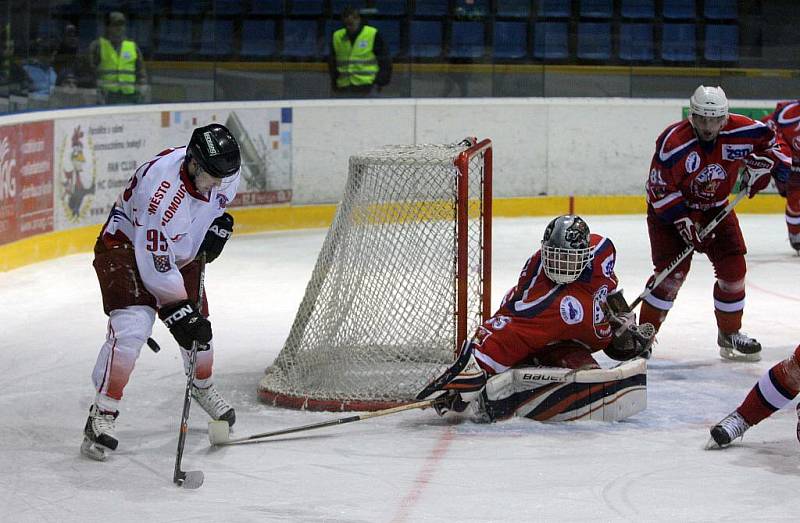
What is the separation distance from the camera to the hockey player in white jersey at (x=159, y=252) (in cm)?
376

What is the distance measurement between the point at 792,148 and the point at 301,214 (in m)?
3.19

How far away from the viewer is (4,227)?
689 centimetres

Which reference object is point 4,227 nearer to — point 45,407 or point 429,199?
point 45,407

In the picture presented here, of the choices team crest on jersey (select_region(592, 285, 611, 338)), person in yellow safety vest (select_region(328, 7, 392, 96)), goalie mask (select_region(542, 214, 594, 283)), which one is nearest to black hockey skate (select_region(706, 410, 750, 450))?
team crest on jersey (select_region(592, 285, 611, 338))

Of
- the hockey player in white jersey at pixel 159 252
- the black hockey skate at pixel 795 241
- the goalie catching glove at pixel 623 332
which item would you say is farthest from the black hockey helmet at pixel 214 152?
the black hockey skate at pixel 795 241

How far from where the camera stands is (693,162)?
5195mm

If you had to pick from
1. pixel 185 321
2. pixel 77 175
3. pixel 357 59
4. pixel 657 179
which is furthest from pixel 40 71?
pixel 185 321

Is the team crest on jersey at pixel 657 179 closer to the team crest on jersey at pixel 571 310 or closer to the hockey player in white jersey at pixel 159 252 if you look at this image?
the team crest on jersey at pixel 571 310

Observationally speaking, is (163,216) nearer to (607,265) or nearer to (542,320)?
(542,320)

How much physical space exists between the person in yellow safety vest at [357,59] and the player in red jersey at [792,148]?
2931 millimetres

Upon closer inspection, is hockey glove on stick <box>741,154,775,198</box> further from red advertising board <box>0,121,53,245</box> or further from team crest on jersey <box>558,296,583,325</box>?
red advertising board <box>0,121,53,245</box>

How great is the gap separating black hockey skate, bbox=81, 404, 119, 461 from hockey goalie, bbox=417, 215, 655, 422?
0.97 meters

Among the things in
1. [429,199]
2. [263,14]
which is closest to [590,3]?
[263,14]

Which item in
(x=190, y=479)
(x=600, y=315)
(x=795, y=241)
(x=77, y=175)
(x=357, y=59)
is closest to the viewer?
(x=190, y=479)
